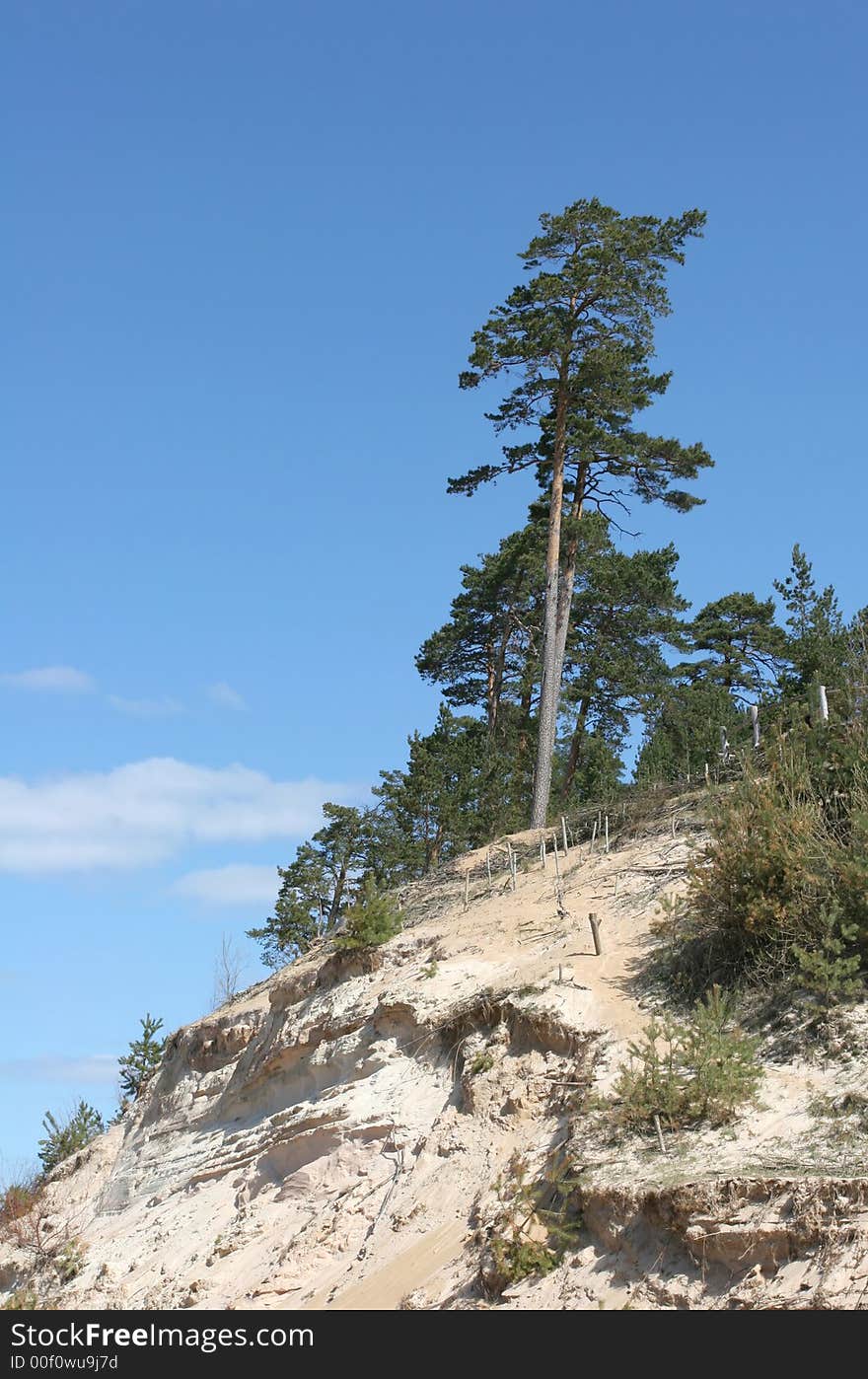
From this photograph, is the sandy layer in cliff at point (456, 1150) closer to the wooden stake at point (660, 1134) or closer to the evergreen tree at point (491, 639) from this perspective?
the wooden stake at point (660, 1134)

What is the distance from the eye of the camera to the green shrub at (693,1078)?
12391 millimetres

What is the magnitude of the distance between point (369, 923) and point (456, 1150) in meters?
5.36

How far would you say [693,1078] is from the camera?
12648 millimetres

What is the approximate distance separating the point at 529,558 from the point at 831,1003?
19032 mm

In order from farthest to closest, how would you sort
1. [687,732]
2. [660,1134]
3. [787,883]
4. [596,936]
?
[687,732] < [596,936] < [787,883] < [660,1134]

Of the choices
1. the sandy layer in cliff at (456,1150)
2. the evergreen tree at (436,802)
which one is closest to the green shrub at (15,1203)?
the sandy layer in cliff at (456,1150)

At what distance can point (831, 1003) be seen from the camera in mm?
13258

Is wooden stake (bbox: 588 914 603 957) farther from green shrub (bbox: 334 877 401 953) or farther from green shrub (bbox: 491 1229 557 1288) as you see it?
green shrub (bbox: 491 1229 557 1288)

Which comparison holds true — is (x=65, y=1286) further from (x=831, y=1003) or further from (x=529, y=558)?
(x=529, y=558)

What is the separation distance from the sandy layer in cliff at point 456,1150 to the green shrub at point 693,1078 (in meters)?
0.23

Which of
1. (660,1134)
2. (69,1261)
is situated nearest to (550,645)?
(69,1261)

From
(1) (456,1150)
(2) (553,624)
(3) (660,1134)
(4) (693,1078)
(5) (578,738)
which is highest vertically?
(2) (553,624)

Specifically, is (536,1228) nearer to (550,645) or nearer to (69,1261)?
(69,1261)
